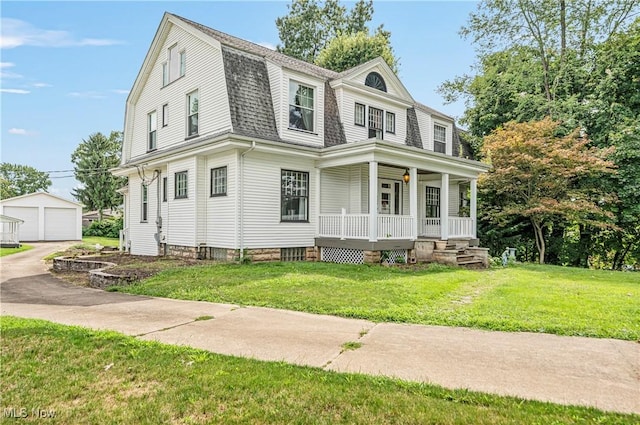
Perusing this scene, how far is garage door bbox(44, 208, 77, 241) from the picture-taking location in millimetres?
31453

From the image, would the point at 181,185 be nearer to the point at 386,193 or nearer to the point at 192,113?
the point at 192,113

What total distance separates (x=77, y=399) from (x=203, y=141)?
32.6ft

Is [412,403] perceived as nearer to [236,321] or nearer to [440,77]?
[236,321]

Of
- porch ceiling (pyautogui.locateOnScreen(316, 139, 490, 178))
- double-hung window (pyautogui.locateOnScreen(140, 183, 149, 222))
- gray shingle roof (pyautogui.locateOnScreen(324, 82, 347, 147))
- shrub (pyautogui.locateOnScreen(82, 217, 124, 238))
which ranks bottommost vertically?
shrub (pyautogui.locateOnScreen(82, 217, 124, 238))

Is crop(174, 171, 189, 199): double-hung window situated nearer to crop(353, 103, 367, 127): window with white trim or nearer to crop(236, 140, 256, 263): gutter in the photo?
crop(236, 140, 256, 263): gutter

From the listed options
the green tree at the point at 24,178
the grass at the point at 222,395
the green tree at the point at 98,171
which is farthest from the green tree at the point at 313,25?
the green tree at the point at 24,178

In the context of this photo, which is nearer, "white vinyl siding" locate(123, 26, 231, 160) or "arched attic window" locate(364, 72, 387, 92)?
"white vinyl siding" locate(123, 26, 231, 160)

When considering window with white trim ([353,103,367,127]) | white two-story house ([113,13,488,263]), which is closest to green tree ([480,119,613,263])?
white two-story house ([113,13,488,263])

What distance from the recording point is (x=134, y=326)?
572cm

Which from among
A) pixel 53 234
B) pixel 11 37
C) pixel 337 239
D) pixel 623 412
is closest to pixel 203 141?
pixel 337 239

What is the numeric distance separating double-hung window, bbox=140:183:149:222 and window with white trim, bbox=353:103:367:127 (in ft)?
28.7

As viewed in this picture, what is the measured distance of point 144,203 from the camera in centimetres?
1684

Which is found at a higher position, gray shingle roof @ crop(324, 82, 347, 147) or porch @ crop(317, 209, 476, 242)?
gray shingle roof @ crop(324, 82, 347, 147)

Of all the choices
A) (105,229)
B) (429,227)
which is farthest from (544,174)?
(105,229)
